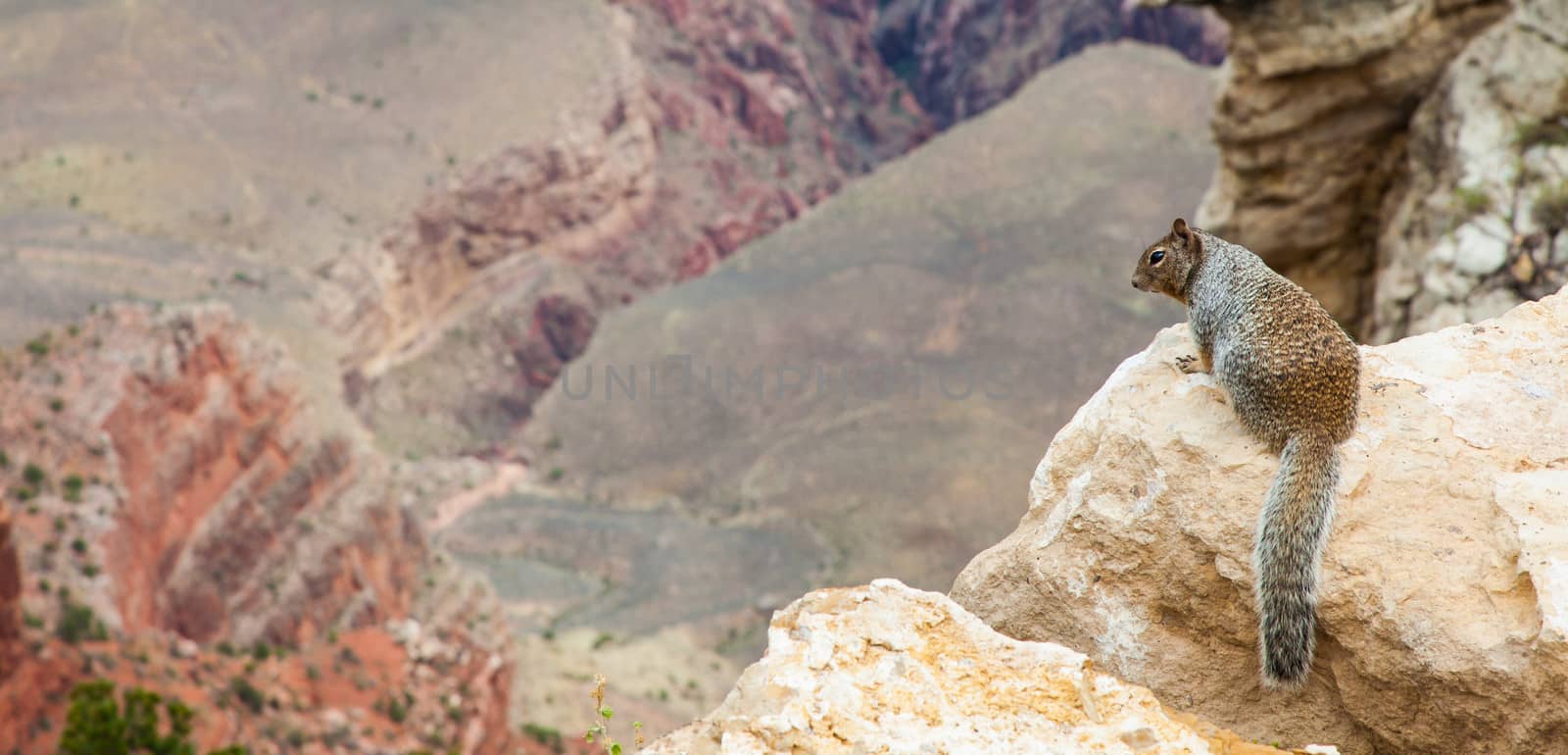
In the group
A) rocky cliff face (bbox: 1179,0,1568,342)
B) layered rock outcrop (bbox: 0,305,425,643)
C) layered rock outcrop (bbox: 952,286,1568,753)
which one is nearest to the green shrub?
layered rock outcrop (bbox: 0,305,425,643)

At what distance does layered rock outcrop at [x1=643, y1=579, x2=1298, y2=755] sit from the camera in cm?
569

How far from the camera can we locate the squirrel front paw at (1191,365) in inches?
327

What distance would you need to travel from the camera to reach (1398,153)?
27.6 m

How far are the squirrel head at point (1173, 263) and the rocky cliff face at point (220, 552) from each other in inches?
949

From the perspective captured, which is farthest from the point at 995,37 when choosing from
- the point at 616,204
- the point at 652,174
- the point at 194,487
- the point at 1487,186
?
the point at 1487,186

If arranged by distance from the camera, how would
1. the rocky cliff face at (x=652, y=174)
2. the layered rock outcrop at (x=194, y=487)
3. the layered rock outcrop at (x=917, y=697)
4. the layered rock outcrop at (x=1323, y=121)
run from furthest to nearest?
the rocky cliff face at (x=652, y=174)
the layered rock outcrop at (x=194, y=487)
the layered rock outcrop at (x=1323, y=121)
the layered rock outcrop at (x=917, y=697)

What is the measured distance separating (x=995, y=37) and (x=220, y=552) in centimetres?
8804

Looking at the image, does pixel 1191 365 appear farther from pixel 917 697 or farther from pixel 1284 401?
pixel 917 697

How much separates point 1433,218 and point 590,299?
63719mm

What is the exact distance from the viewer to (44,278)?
2021 inches

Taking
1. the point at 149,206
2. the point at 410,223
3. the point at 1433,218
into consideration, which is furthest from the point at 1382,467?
the point at 410,223

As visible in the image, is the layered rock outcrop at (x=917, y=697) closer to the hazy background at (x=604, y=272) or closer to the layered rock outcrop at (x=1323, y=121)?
the layered rock outcrop at (x=1323, y=121)

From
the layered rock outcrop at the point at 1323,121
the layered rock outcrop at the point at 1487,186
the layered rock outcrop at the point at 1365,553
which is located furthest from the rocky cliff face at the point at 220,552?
the layered rock outcrop at the point at 1365,553

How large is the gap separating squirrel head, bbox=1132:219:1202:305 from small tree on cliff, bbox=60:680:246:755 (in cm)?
1890
